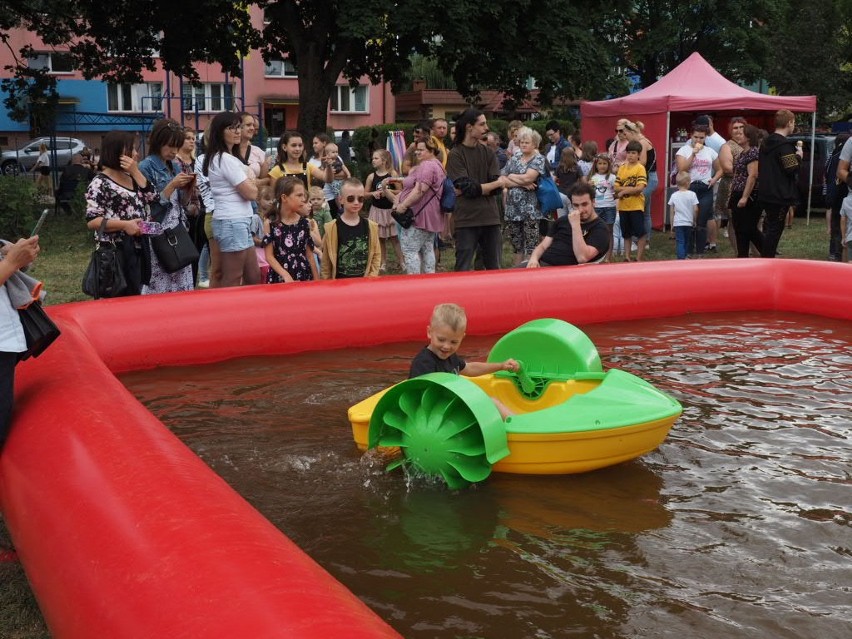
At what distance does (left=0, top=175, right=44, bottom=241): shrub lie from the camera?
14055 millimetres

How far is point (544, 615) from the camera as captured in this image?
3459 millimetres

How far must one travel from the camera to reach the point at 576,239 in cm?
838

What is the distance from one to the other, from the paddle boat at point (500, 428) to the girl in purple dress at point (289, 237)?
2.87 m

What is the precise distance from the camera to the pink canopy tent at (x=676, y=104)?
15.3 m

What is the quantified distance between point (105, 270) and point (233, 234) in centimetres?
108

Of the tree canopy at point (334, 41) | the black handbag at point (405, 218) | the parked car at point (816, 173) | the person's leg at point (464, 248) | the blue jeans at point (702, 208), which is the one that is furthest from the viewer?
the tree canopy at point (334, 41)

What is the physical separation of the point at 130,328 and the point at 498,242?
3.38m

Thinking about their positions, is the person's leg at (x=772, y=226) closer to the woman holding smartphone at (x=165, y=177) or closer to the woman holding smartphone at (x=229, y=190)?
the woman holding smartphone at (x=229, y=190)

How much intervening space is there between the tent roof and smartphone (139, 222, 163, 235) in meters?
10.0

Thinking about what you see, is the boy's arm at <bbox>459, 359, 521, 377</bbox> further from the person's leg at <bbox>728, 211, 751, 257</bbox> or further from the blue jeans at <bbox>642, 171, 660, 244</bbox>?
the blue jeans at <bbox>642, 171, 660, 244</bbox>

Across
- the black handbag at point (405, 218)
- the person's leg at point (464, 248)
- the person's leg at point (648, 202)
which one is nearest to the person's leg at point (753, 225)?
the person's leg at point (648, 202)

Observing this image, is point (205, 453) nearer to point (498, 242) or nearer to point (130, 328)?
point (130, 328)

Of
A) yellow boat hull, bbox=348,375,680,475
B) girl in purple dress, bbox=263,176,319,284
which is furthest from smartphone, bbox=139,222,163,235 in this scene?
yellow boat hull, bbox=348,375,680,475

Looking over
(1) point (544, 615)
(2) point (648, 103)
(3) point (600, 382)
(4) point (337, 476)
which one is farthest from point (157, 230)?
(2) point (648, 103)
